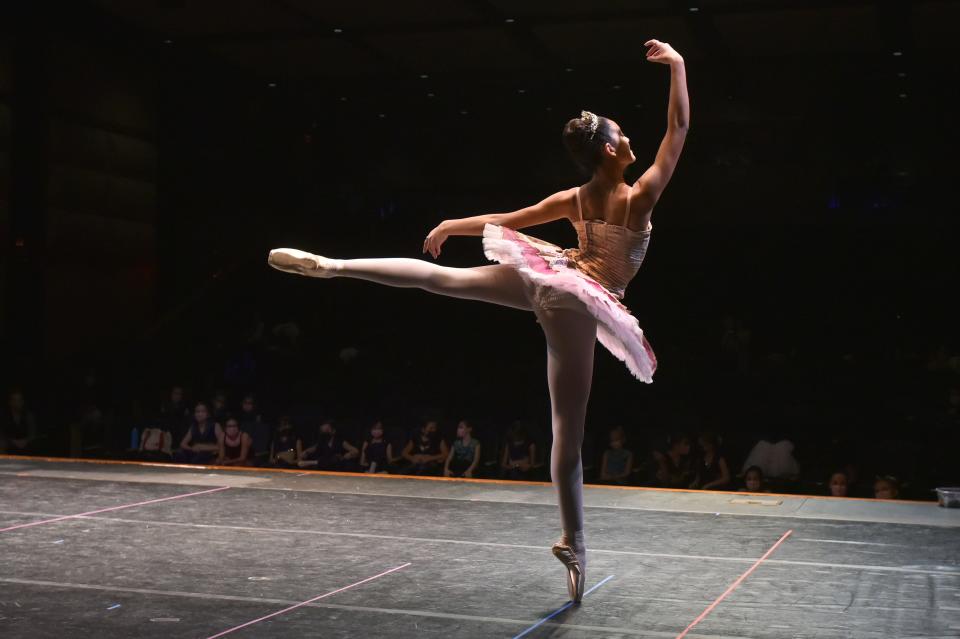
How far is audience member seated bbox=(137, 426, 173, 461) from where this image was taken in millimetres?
8078

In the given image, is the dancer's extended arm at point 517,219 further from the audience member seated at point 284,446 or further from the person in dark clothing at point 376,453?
the audience member seated at point 284,446

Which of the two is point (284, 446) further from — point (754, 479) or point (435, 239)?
point (435, 239)

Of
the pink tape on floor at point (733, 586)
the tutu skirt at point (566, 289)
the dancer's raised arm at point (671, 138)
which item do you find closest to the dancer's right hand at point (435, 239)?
the tutu skirt at point (566, 289)

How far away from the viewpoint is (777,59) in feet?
33.2

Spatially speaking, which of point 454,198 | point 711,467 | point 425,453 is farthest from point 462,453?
point 454,198

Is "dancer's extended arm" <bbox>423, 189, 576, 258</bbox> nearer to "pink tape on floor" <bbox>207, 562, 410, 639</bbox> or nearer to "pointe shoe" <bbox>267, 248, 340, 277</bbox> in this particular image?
"pointe shoe" <bbox>267, 248, 340, 277</bbox>

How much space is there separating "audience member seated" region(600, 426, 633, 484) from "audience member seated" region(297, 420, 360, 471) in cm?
178

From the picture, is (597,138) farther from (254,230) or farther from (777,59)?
(254,230)

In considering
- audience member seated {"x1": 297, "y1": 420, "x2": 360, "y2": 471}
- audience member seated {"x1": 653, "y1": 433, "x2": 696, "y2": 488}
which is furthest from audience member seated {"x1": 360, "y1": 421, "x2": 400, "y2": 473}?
audience member seated {"x1": 653, "y1": 433, "x2": 696, "y2": 488}

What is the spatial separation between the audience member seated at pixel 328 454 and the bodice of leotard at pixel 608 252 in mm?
4964

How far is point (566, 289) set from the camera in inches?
113

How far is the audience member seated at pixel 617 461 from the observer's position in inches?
285

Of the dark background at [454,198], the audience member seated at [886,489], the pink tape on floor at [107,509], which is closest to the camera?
the pink tape on floor at [107,509]

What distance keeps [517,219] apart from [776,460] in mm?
4477
